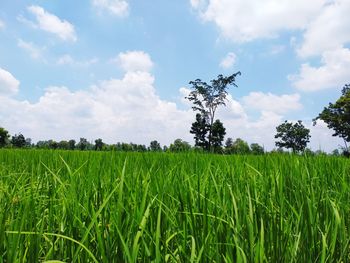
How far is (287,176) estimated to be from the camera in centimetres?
252

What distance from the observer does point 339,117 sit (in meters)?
40.7

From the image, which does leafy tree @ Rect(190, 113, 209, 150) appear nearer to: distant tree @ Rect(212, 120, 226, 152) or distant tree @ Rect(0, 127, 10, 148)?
distant tree @ Rect(212, 120, 226, 152)

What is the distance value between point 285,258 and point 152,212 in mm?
564

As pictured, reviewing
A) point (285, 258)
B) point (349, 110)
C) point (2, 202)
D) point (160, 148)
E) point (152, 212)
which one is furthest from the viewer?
point (349, 110)

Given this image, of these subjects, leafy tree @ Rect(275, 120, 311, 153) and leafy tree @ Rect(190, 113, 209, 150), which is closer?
leafy tree @ Rect(190, 113, 209, 150)

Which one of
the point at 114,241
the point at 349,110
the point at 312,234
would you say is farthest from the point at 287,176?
the point at 349,110

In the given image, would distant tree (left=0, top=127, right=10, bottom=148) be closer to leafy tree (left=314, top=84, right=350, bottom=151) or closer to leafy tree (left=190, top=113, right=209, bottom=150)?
leafy tree (left=190, top=113, right=209, bottom=150)

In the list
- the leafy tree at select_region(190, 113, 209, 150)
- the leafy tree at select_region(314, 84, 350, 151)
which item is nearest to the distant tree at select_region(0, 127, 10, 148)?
the leafy tree at select_region(190, 113, 209, 150)

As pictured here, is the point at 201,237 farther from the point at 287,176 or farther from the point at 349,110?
the point at 349,110

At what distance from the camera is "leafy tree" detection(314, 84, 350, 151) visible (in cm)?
4009

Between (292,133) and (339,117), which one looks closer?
(339,117)

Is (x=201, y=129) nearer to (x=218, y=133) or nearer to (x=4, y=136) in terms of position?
(x=218, y=133)

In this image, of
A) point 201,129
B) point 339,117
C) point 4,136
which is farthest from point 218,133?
Result: point 4,136

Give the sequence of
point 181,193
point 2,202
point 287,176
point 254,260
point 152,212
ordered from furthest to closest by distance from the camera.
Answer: point 287,176 → point 2,202 → point 181,193 → point 152,212 → point 254,260
